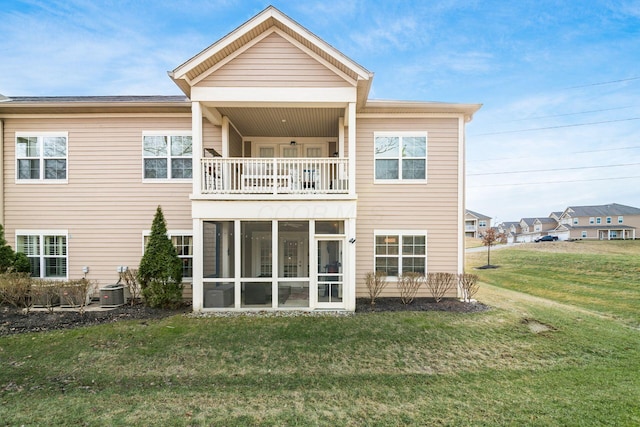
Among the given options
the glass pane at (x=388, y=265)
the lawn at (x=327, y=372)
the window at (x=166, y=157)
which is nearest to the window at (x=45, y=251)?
the window at (x=166, y=157)

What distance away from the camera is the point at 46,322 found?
297 inches

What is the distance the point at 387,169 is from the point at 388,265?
317 centimetres

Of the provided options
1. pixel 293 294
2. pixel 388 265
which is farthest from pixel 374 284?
pixel 293 294

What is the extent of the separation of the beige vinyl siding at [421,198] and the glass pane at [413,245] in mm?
214

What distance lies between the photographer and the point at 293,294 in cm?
877

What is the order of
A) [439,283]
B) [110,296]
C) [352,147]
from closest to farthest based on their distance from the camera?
[352,147]
[110,296]
[439,283]

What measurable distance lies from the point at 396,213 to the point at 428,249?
1568mm

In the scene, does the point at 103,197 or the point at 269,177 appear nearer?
the point at 269,177

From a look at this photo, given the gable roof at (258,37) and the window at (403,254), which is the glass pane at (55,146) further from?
the window at (403,254)

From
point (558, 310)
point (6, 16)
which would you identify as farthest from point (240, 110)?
point (6, 16)

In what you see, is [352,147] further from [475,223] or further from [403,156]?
[475,223]

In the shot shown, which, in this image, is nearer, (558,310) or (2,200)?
(558,310)

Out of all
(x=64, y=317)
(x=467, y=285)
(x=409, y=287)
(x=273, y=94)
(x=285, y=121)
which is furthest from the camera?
(x=285, y=121)

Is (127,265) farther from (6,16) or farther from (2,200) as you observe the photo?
(6,16)
